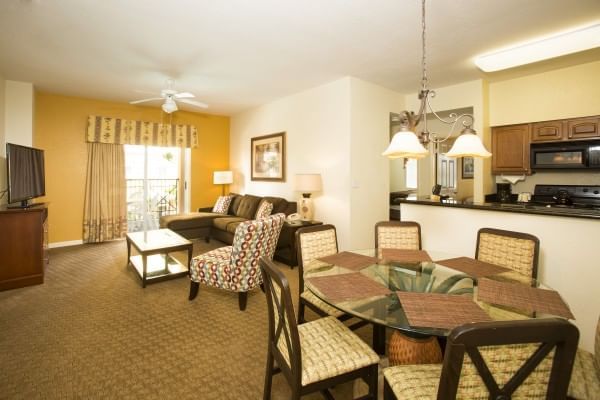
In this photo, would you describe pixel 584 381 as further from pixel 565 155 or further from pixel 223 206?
pixel 223 206

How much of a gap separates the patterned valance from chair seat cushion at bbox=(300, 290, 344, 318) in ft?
16.7

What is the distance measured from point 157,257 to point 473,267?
4115 millimetres

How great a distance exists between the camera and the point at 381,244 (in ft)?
8.68

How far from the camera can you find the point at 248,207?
220 inches

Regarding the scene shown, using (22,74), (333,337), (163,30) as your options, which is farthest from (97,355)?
(22,74)

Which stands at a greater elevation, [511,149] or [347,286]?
[511,149]

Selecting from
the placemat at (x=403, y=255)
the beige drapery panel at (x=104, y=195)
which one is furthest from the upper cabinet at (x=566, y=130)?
the beige drapery panel at (x=104, y=195)

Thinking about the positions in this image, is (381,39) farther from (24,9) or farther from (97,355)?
(97,355)

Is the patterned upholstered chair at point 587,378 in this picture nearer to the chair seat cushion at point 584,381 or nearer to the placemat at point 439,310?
the chair seat cushion at point 584,381

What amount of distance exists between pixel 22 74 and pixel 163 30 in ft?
9.20

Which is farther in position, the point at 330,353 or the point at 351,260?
the point at 351,260

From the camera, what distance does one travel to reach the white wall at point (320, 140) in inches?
167

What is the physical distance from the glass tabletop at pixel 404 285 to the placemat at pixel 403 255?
40 mm

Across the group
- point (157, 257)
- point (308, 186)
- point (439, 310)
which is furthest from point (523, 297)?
point (157, 257)
